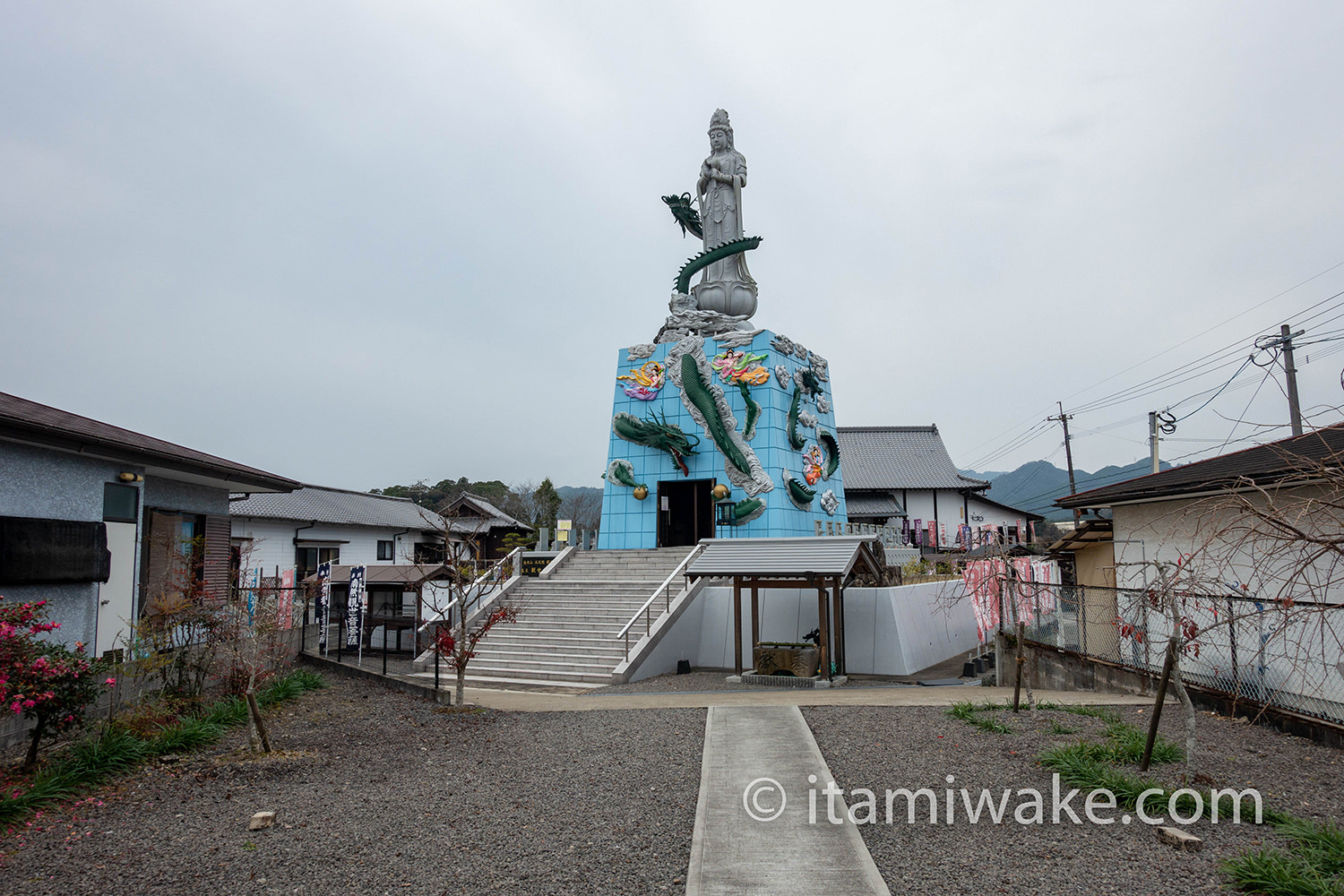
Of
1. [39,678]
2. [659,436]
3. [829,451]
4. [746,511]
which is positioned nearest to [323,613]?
[39,678]

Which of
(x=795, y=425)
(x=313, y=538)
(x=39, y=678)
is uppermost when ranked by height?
(x=795, y=425)

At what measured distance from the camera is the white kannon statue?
28734 millimetres

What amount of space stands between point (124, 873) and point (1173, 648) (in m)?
8.91

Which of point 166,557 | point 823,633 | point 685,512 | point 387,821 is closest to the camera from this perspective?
point 387,821

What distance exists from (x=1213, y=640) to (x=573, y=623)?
13212 mm

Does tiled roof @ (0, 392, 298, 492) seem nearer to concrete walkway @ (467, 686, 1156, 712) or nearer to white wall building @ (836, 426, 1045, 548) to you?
Answer: concrete walkway @ (467, 686, 1156, 712)

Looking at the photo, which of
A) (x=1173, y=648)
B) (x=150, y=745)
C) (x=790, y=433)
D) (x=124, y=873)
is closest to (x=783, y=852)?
(x=1173, y=648)

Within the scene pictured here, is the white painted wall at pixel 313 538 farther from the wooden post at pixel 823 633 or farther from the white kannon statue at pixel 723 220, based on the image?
the wooden post at pixel 823 633

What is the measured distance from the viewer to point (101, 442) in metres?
9.80

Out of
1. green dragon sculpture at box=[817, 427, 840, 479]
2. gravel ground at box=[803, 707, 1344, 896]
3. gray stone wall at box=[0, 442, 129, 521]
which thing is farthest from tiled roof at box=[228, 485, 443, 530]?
gravel ground at box=[803, 707, 1344, 896]

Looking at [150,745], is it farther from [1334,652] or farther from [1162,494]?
[1162,494]

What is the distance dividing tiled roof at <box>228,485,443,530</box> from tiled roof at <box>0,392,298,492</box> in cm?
1428

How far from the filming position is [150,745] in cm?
831

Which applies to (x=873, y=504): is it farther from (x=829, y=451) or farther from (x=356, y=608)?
(x=356, y=608)
